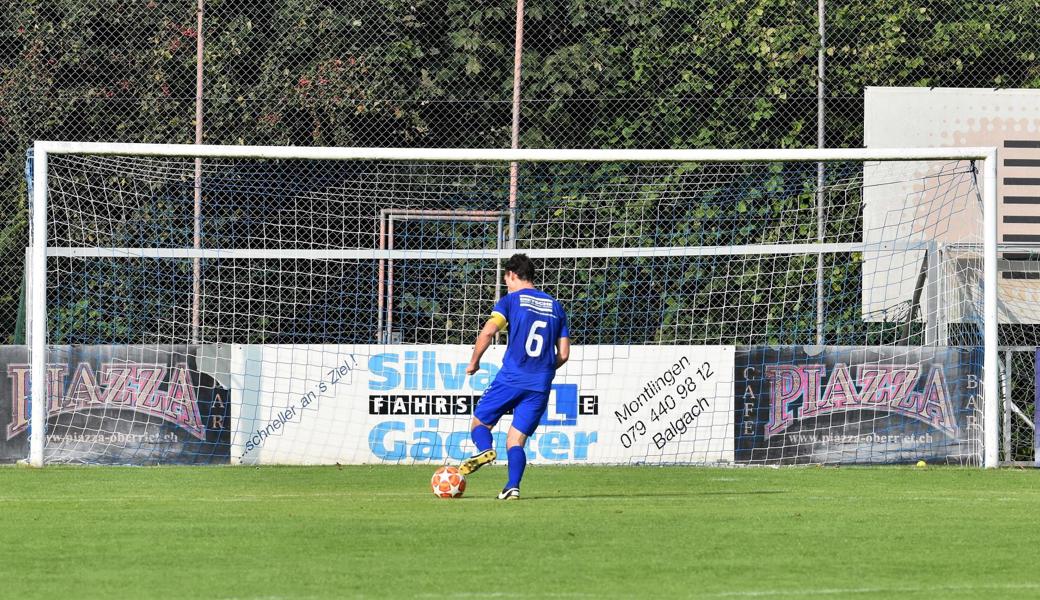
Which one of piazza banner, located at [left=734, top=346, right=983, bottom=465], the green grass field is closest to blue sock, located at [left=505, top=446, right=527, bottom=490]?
the green grass field

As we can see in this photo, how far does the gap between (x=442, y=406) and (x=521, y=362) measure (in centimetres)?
465

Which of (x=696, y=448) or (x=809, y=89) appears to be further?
(x=809, y=89)

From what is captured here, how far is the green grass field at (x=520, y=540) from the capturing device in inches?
238

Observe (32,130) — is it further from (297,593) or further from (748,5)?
(297,593)

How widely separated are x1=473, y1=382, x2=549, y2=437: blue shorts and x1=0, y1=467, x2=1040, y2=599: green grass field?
0.55 meters

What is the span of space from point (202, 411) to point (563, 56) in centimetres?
653

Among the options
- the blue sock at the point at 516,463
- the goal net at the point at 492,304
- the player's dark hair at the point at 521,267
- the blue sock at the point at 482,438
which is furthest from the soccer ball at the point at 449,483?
the goal net at the point at 492,304

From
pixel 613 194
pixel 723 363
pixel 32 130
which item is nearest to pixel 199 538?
pixel 723 363

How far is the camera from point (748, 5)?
18578 millimetres

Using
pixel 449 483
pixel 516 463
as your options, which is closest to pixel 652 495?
pixel 516 463

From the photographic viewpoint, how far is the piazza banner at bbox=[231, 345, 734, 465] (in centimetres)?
1462

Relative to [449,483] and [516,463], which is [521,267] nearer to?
[516,463]

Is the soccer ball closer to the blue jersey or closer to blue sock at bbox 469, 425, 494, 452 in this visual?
blue sock at bbox 469, 425, 494, 452

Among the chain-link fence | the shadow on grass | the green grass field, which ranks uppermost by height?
the chain-link fence
